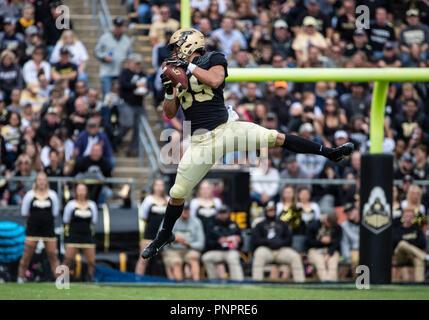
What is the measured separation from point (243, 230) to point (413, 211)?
216cm

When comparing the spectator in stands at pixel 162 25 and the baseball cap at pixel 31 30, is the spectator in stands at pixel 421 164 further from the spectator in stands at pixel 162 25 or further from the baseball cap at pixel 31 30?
the baseball cap at pixel 31 30

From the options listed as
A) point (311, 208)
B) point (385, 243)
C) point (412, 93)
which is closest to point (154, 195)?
point (311, 208)

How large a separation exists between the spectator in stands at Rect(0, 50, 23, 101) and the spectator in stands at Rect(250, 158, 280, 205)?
402cm

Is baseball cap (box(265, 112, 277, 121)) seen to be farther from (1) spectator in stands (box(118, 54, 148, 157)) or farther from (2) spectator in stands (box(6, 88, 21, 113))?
(2) spectator in stands (box(6, 88, 21, 113))

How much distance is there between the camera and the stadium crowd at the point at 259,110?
37.3 feet

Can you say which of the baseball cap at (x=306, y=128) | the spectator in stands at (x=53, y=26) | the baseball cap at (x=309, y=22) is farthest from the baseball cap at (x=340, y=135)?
the spectator in stands at (x=53, y=26)

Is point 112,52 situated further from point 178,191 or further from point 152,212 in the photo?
point 178,191

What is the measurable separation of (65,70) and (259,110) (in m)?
3.09

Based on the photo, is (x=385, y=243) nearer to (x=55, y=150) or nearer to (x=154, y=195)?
(x=154, y=195)

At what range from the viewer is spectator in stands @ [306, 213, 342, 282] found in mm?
11273

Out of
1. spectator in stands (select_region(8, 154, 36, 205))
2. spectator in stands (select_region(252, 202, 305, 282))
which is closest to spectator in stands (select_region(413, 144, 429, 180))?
spectator in stands (select_region(252, 202, 305, 282))

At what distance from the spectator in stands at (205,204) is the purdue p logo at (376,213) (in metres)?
2.09

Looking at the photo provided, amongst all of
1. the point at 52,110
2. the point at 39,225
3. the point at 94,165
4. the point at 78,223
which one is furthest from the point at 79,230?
the point at 52,110

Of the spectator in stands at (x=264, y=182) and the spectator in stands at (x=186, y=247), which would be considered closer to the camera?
the spectator in stands at (x=186, y=247)
